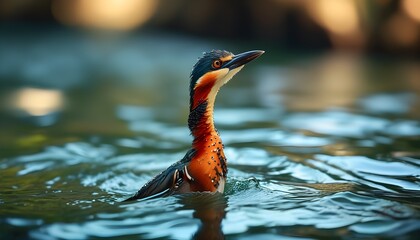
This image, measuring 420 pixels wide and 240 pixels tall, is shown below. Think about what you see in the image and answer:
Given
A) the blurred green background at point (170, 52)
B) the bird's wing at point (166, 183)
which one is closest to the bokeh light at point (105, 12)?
the blurred green background at point (170, 52)

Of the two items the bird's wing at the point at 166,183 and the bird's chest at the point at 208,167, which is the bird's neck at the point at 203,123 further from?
the bird's wing at the point at 166,183

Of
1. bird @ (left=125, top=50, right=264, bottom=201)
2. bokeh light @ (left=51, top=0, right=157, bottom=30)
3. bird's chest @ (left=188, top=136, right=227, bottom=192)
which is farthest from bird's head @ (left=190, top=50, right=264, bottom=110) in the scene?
bokeh light @ (left=51, top=0, right=157, bottom=30)

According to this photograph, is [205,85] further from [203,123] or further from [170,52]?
[170,52]

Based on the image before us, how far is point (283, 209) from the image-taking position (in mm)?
4895

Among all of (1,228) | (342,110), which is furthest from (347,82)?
(1,228)

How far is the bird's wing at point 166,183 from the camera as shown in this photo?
4.98 meters

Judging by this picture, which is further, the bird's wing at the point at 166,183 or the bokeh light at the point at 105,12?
the bokeh light at the point at 105,12

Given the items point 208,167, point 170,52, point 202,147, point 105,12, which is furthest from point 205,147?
point 105,12

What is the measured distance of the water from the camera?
4.60 meters

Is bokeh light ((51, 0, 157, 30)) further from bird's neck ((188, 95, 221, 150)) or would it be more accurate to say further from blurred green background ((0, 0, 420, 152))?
bird's neck ((188, 95, 221, 150))

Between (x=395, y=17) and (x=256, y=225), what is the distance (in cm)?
1391

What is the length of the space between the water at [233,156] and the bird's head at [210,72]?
73 centimetres

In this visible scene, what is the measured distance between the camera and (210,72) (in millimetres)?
5035

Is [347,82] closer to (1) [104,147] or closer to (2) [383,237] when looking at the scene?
(1) [104,147]
